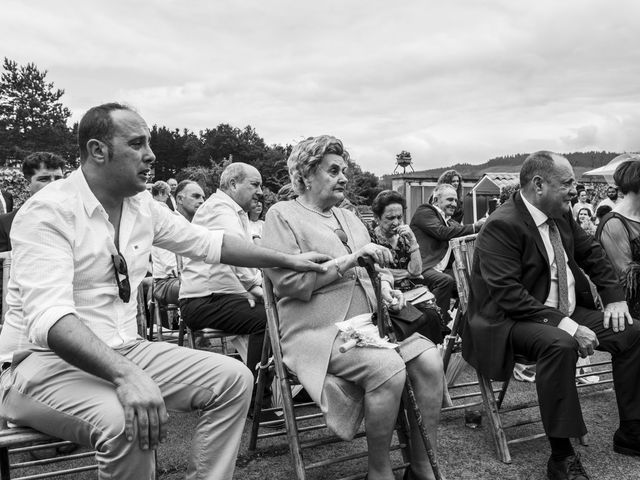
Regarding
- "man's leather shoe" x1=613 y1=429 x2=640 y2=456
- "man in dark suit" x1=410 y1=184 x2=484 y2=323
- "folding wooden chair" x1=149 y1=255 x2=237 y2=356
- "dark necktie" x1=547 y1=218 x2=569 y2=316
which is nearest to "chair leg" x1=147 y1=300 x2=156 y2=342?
"folding wooden chair" x1=149 y1=255 x2=237 y2=356

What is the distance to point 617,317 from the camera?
3428 mm

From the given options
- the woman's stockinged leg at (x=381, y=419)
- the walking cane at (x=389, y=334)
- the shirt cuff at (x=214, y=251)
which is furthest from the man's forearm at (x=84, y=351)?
the walking cane at (x=389, y=334)

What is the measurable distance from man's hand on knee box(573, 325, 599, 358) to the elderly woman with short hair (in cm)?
86

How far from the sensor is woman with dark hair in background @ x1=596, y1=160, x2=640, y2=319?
4.12 metres

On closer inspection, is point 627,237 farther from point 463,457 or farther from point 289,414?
point 289,414

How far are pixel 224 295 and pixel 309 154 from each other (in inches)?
57.8

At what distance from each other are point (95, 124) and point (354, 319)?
1.53 metres

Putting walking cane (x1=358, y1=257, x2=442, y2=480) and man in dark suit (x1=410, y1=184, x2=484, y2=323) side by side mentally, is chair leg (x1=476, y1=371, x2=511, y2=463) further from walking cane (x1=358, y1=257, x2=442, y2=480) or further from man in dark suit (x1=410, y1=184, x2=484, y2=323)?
man in dark suit (x1=410, y1=184, x2=484, y2=323)

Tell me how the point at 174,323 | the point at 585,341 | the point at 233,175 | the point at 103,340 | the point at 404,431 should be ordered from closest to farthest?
the point at 103,340, the point at 404,431, the point at 585,341, the point at 233,175, the point at 174,323

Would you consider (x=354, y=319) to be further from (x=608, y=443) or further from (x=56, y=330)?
(x=608, y=443)

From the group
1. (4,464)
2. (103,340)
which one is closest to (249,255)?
(103,340)

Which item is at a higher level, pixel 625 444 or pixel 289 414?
pixel 289 414

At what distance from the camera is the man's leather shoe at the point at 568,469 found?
115 inches

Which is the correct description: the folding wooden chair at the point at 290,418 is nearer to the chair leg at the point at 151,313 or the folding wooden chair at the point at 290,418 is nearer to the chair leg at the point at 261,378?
the chair leg at the point at 261,378
